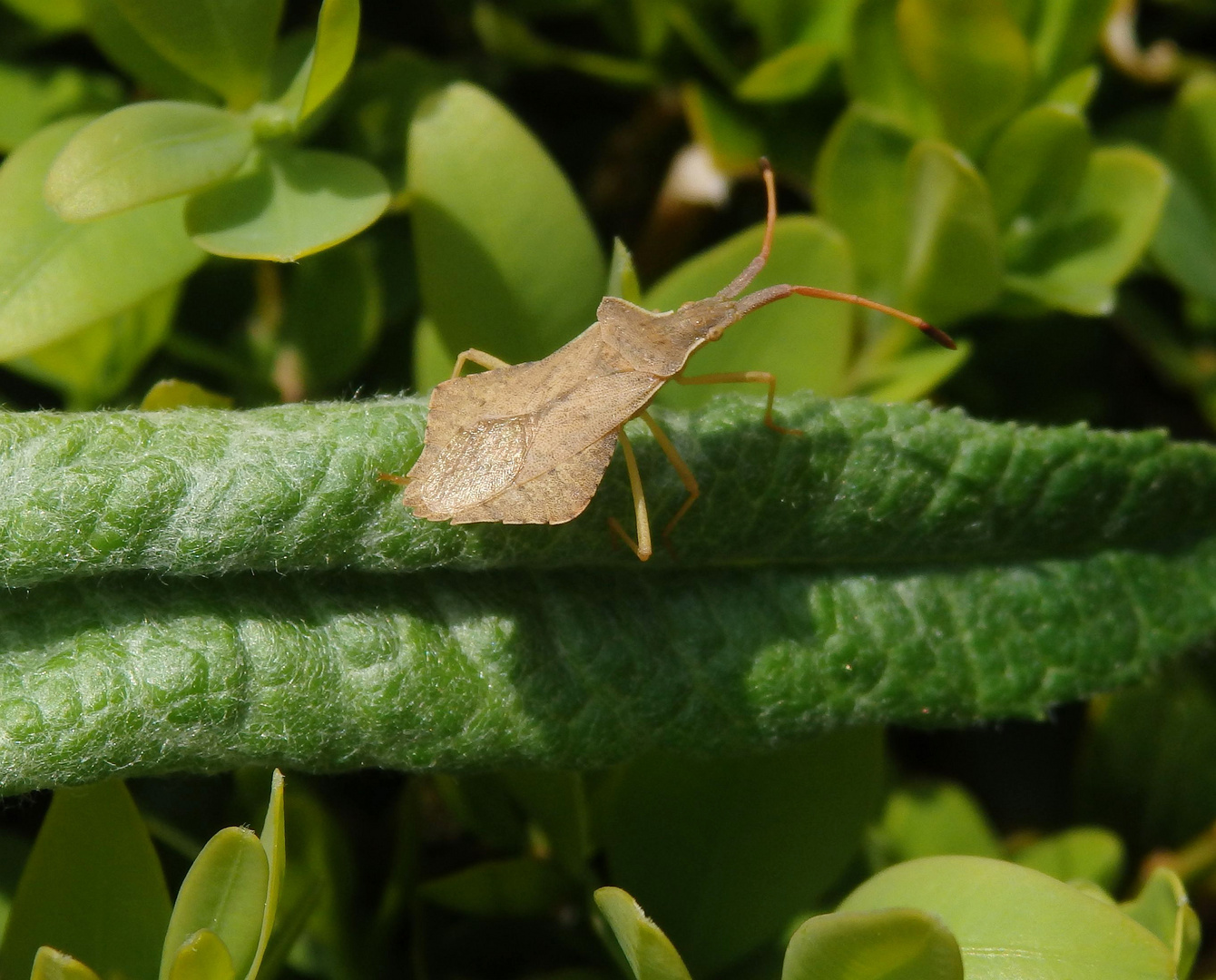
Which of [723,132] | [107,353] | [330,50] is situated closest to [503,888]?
[107,353]

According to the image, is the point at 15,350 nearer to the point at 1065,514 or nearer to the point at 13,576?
the point at 13,576

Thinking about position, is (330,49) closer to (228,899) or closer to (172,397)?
(172,397)

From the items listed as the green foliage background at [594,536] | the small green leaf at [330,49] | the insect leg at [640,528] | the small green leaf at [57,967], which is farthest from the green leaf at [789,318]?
the small green leaf at [57,967]

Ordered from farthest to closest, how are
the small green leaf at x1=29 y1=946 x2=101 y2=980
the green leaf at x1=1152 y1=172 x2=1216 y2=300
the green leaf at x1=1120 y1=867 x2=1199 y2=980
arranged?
the green leaf at x1=1152 y1=172 x2=1216 y2=300
the green leaf at x1=1120 y1=867 x2=1199 y2=980
the small green leaf at x1=29 y1=946 x2=101 y2=980

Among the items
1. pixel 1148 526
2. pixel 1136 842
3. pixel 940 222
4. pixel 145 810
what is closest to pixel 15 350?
pixel 145 810

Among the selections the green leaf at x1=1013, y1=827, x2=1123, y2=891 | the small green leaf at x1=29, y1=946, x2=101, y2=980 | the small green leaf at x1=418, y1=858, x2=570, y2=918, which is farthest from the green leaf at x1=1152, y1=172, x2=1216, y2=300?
the small green leaf at x1=29, y1=946, x2=101, y2=980

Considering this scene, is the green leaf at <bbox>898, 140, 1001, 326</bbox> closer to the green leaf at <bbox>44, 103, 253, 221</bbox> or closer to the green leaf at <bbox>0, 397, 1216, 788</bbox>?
the green leaf at <bbox>0, 397, 1216, 788</bbox>
